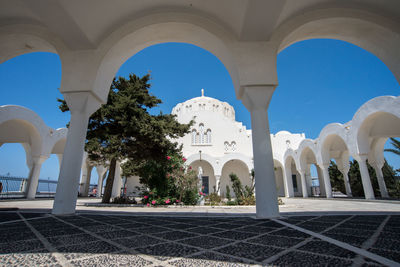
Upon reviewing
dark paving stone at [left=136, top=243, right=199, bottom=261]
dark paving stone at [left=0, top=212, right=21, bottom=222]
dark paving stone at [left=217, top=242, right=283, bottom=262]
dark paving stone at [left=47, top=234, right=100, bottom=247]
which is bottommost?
dark paving stone at [left=0, top=212, right=21, bottom=222]

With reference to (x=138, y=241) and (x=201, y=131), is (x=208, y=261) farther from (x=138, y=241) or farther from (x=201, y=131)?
(x=201, y=131)

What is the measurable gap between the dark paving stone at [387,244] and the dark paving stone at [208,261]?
4.39 feet

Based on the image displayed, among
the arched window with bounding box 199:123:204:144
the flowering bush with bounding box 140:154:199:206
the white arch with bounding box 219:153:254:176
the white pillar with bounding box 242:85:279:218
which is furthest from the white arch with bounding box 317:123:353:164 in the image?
the white pillar with bounding box 242:85:279:218

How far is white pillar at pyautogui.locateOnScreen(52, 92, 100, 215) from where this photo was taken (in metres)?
3.84

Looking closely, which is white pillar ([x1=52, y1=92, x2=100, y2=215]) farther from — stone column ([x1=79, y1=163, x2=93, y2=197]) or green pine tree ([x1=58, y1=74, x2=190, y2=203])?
stone column ([x1=79, y1=163, x2=93, y2=197])

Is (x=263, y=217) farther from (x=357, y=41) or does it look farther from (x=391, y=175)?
(x=391, y=175)

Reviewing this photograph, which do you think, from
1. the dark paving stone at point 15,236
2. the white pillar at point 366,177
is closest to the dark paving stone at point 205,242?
the dark paving stone at point 15,236

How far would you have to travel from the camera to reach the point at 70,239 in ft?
6.62

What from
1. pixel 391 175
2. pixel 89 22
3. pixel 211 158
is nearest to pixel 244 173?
pixel 211 158

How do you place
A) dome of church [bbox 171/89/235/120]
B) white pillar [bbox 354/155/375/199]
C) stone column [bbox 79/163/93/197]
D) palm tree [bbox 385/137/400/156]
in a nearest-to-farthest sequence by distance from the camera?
white pillar [bbox 354/155/375/199], palm tree [bbox 385/137/400/156], stone column [bbox 79/163/93/197], dome of church [bbox 171/89/235/120]

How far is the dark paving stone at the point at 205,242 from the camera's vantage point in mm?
1813

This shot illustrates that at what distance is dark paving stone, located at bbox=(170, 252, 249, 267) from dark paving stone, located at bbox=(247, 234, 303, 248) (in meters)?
0.58

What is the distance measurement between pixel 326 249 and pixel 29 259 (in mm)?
2399

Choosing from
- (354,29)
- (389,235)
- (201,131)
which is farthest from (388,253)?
(201,131)
